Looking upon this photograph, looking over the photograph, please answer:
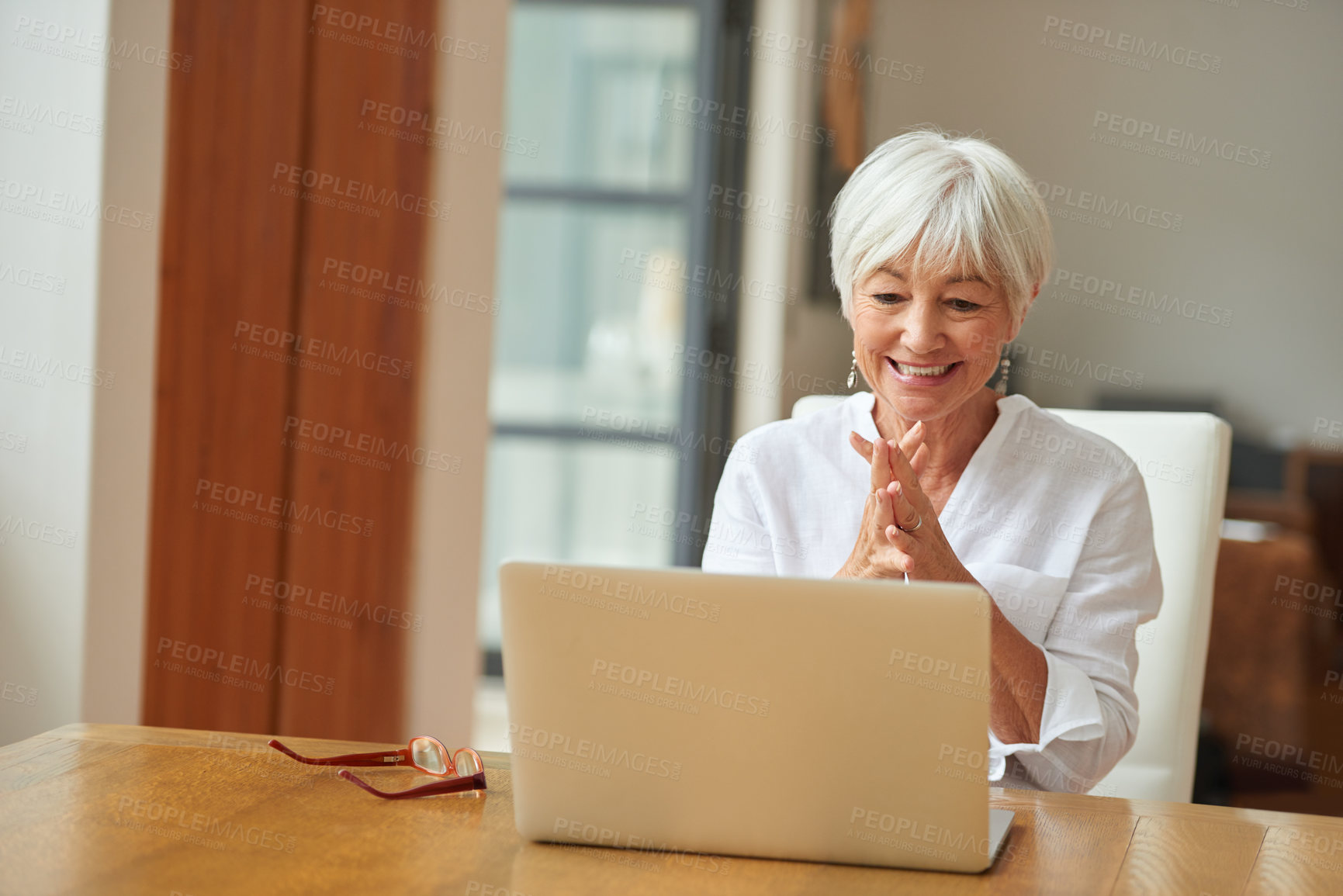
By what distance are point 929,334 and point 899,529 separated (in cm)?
31

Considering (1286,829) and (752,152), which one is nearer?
(1286,829)

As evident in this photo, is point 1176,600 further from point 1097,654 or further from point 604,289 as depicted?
point 604,289

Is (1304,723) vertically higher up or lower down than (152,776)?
lower down

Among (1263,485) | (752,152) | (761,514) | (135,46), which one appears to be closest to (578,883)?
(761,514)

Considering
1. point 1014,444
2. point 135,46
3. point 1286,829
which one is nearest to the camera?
point 1286,829

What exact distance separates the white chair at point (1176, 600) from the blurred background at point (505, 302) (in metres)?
0.03

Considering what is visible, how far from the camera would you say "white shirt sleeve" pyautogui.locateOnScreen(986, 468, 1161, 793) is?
50.7 inches

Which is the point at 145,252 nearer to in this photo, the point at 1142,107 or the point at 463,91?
the point at 463,91

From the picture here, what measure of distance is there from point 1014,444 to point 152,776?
1.05 metres

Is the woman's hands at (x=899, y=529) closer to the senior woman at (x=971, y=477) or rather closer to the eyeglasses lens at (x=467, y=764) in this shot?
the senior woman at (x=971, y=477)

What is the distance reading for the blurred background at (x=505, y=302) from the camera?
2.06 m

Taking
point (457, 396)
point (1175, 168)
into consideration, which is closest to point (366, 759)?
point (457, 396)

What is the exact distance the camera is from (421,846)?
882 mm

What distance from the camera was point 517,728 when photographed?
86cm
